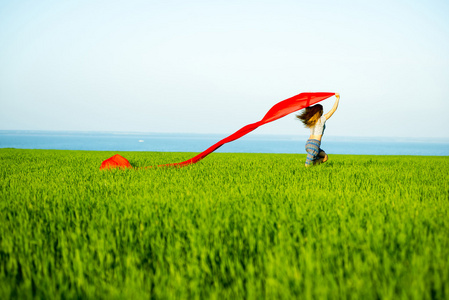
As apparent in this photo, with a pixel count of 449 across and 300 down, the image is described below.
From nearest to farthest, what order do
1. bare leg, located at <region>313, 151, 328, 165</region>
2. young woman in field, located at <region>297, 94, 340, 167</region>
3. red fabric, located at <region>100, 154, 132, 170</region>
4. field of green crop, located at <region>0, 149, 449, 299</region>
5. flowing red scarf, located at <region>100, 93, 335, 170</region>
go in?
field of green crop, located at <region>0, 149, 449, 299</region> < red fabric, located at <region>100, 154, 132, 170</region> < flowing red scarf, located at <region>100, 93, 335, 170</region> < young woman in field, located at <region>297, 94, 340, 167</region> < bare leg, located at <region>313, 151, 328, 165</region>

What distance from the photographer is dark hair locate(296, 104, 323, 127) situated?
724 centimetres

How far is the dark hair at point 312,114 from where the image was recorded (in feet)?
23.8

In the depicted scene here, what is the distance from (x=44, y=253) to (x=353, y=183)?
425 cm

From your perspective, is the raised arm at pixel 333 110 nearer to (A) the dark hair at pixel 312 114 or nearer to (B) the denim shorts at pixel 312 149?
(A) the dark hair at pixel 312 114

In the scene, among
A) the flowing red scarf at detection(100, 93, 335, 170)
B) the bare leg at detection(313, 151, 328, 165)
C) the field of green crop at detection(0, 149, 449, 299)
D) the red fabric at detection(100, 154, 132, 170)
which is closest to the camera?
the field of green crop at detection(0, 149, 449, 299)

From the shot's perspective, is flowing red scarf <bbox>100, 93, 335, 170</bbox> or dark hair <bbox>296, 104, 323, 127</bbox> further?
dark hair <bbox>296, 104, 323, 127</bbox>

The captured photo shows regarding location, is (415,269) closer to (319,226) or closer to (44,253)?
(319,226)

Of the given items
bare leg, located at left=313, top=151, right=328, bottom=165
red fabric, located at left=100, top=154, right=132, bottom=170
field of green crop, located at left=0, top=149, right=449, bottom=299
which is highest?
bare leg, located at left=313, top=151, right=328, bottom=165

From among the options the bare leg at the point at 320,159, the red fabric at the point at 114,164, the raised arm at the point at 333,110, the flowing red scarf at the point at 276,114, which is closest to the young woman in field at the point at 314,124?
the raised arm at the point at 333,110

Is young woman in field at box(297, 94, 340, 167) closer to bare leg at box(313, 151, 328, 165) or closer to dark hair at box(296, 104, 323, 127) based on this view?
dark hair at box(296, 104, 323, 127)

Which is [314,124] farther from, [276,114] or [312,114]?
[276,114]

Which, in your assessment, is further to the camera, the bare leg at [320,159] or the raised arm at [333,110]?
the bare leg at [320,159]

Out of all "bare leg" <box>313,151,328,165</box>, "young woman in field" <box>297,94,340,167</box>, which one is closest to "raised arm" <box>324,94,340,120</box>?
"young woman in field" <box>297,94,340,167</box>

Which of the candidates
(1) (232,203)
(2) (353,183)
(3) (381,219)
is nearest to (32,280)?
(1) (232,203)
